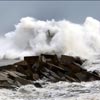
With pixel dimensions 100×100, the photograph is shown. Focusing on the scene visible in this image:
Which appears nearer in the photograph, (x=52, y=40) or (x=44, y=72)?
(x=44, y=72)

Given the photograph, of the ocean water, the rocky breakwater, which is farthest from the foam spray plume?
the rocky breakwater

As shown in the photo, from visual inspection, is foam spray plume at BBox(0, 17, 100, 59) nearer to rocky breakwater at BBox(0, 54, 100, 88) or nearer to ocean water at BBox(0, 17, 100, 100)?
ocean water at BBox(0, 17, 100, 100)

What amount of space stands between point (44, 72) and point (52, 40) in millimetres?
14226

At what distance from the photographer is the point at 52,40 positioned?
35.7 metres

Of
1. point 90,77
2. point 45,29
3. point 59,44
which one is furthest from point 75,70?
point 45,29

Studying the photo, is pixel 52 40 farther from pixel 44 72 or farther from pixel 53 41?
pixel 44 72

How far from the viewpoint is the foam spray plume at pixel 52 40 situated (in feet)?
113

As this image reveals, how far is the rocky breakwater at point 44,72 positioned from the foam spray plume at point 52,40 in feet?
32.7

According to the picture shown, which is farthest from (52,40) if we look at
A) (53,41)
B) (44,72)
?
(44,72)

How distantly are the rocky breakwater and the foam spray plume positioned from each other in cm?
996

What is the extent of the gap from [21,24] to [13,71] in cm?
1821

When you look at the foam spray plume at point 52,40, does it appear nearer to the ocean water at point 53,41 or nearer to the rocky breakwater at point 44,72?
the ocean water at point 53,41

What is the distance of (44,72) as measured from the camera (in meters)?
21.6

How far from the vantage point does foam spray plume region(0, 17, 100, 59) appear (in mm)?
34312
